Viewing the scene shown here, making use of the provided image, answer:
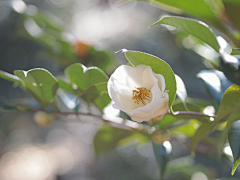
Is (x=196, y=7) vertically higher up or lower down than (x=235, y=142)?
higher up

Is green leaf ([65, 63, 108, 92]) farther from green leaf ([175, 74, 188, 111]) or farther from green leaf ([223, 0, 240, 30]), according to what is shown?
green leaf ([223, 0, 240, 30])

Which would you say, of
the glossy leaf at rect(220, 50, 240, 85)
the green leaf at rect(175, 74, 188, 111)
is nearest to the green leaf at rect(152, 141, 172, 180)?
the green leaf at rect(175, 74, 188, 111)

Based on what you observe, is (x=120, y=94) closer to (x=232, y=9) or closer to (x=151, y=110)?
(x=151, y=110)

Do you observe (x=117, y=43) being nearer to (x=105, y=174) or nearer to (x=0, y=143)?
(x=105, y=174)

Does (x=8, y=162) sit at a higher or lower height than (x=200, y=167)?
lower

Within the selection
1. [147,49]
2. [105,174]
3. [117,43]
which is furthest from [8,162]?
[147,49]

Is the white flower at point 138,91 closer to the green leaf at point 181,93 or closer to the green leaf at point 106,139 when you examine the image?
the green leaf at point 181,93

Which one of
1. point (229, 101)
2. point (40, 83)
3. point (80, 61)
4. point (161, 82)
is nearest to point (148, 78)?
point (161, 82)
